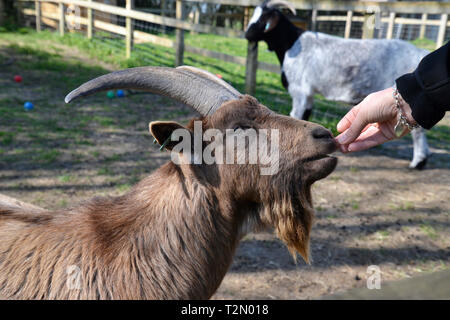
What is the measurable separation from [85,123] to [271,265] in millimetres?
5007

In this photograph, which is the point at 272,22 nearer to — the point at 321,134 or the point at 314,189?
the point at 314,189

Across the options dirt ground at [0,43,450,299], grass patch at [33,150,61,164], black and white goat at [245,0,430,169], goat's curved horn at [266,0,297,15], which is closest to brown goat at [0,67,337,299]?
dirt ground at [0,43,450,299]

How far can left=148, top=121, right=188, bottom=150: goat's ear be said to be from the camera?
2330mm

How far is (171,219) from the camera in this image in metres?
2.44

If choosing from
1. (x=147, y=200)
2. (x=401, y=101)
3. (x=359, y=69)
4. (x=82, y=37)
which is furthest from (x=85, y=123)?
(x=82, y=37)

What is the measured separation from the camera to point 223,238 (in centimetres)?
249

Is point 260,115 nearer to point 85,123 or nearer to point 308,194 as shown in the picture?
point 308,194

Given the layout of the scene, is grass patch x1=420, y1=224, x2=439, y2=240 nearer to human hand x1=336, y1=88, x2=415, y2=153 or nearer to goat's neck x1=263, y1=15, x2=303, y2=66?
human hand x1=336, y1=88, x2=415, y2=153

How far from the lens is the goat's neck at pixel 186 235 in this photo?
237 cm

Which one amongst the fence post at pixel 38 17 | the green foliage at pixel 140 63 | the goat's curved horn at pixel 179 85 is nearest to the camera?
the goat's curved horn at pixel 179 85
